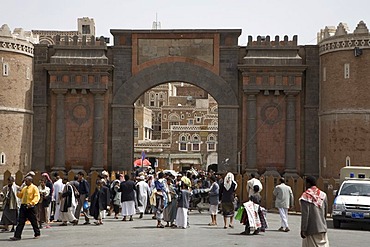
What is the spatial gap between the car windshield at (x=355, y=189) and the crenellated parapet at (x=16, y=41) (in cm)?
1664

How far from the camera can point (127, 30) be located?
3234 centimetres

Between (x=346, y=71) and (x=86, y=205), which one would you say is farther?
(x=346, y=71)

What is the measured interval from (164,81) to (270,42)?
5313 millimetres

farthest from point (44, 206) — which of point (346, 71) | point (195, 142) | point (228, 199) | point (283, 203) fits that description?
point (195, 142)

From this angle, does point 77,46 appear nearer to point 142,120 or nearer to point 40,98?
point 40,98

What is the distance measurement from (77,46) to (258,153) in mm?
9920

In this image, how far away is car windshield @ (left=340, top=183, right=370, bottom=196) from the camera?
21594mm

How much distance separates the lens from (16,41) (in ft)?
102

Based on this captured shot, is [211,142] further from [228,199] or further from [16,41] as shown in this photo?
[228,199]

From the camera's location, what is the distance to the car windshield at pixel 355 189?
21594mm

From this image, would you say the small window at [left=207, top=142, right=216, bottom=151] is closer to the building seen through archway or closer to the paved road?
the building seen through archway

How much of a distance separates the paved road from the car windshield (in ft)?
3.61

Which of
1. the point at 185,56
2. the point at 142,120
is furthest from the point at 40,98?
the point at 142,120

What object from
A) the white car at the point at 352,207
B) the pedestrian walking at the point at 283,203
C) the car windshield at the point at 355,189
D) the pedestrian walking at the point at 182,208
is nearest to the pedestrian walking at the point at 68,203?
the pedestrian walking at the point at 182,208
